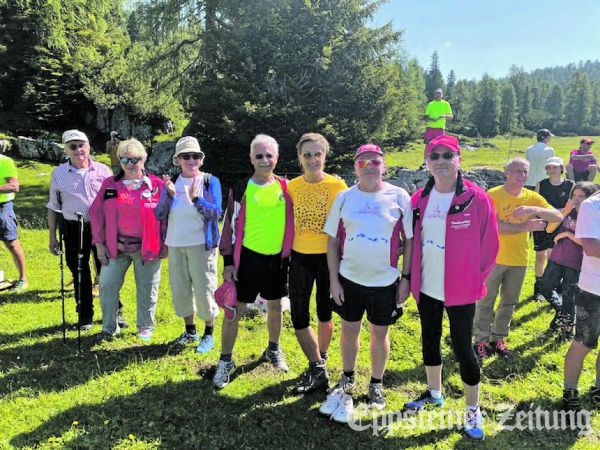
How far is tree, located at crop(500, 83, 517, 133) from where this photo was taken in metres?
87.6

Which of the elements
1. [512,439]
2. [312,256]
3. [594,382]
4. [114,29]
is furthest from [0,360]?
[114,29]

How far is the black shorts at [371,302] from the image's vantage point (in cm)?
372

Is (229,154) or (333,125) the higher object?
(333,125)

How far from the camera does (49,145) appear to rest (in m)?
20.2

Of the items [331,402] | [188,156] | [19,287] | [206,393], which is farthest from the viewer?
[19,287]

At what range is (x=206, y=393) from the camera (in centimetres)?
423

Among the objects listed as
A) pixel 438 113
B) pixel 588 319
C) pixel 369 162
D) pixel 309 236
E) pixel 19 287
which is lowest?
pixel 19 287

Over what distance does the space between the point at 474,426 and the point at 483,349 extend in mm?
1791

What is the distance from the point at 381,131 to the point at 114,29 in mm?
21389

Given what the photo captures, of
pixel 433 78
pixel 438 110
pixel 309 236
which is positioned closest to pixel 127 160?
pixel 309 236

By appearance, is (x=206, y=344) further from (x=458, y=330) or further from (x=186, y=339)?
(x=458, y=330)

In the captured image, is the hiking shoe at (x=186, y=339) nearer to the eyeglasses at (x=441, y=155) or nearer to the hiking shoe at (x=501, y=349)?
the eyeglasses at (x=441, y=155)

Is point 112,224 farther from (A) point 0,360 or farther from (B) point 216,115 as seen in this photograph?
(B) point 216,115

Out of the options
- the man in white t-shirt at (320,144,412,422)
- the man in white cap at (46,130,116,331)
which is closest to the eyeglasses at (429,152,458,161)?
the man in white t-shirt at (320,144,412,422)
